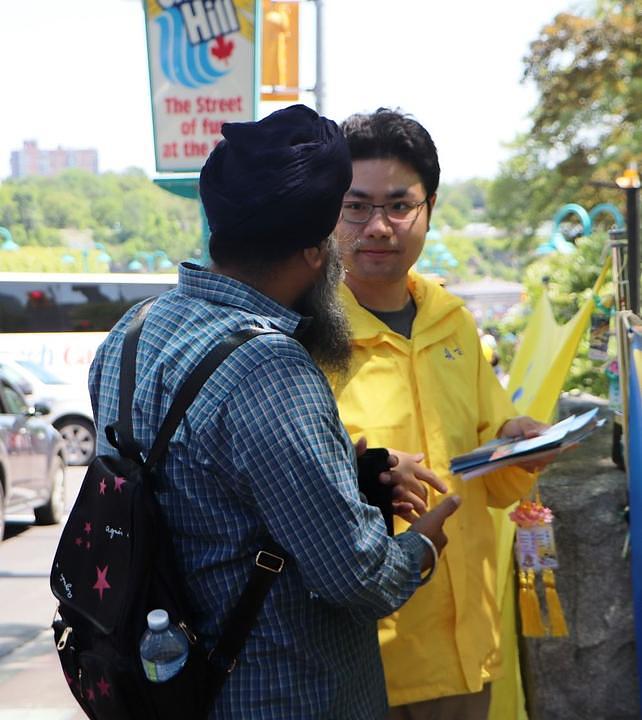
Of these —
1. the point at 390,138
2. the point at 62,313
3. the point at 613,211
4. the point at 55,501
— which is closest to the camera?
the point at 390,138

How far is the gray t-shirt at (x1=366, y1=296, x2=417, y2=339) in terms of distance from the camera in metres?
2.71

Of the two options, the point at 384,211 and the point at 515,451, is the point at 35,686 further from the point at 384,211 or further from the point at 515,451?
the point at 515,451

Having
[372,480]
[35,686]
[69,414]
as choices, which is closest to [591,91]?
[69,414]

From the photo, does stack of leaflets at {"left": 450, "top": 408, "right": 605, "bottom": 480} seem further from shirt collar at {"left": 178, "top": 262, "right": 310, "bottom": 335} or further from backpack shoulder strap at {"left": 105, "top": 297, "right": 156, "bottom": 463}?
backpack shoulder strap at {"left": 105, "top": 297, "right": 156, "bottom": 463}

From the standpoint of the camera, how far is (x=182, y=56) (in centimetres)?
727

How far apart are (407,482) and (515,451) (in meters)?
0.27

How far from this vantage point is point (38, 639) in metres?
6.82

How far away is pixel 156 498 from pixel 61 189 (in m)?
62.1

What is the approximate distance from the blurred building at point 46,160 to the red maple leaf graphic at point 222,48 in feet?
170

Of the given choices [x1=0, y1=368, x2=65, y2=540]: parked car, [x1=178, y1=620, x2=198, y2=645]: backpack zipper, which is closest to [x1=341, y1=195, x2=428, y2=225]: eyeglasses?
[x1=178, y1=620, x2=198, y2=645]: backpack zipper

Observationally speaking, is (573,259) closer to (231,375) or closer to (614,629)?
(614,629)

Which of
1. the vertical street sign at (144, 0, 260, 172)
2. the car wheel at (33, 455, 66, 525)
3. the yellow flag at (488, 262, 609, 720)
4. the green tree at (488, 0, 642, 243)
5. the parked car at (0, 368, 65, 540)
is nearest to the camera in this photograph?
the yellow flag at (488, 262, 609, 720)

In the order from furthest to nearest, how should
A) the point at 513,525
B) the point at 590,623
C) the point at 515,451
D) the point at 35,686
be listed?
the point at 35,686, the point at 590,623, the point at 513,525, the point at 515,451

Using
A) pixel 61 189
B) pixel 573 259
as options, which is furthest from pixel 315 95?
pixel 61 189
